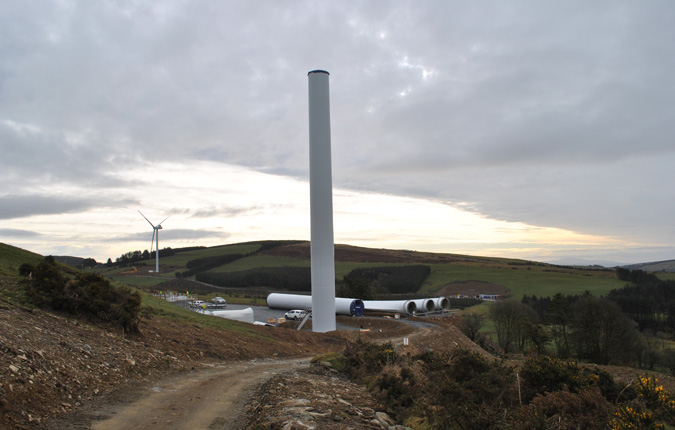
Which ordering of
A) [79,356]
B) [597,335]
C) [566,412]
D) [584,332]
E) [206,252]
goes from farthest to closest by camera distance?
1. [206,252]
2. [584,332]
3. [597,335]
4. [79,356]
5. [566,412]

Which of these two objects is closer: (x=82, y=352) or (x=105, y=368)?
(x=105, y=368)

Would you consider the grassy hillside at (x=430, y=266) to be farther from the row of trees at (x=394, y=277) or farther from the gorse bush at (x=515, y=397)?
the gorse bush at (x=515, y=397)

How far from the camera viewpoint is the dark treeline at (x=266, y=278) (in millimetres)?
118875

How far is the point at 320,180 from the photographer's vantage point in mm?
36219

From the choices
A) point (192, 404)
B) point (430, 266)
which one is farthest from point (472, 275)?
point (192, 404)

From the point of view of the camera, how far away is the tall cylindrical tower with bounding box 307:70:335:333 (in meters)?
36.1

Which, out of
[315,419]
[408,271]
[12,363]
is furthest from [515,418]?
[408,271]

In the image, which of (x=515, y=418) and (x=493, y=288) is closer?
(x=515, y=418)

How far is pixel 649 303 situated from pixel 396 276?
57586 millimetres

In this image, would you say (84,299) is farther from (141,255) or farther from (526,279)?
(141,255)

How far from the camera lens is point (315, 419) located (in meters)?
9.42

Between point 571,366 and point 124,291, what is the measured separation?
62.3 ft

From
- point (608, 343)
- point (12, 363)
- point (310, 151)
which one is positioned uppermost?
point (310, 151)

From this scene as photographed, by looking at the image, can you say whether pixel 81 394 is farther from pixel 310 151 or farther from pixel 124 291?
pixel 310 151
